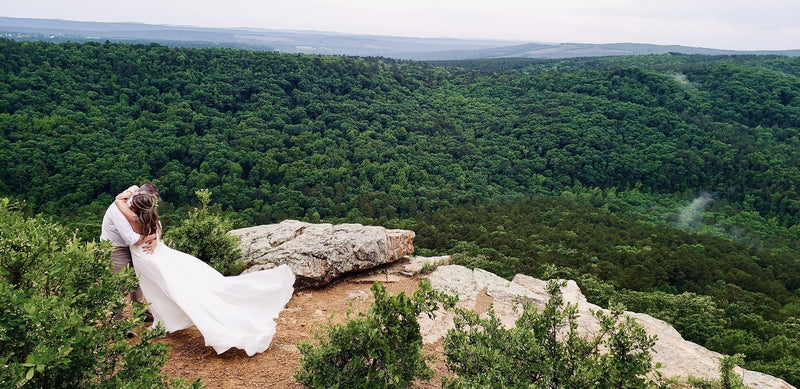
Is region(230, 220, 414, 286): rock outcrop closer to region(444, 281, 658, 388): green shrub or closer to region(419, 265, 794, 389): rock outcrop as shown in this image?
region(419, 265, 794, 389): rock outcrop

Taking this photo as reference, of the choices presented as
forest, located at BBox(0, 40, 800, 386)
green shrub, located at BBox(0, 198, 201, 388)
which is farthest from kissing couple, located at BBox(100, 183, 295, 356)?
forest, located at BBox(0, 40, 800, 386)

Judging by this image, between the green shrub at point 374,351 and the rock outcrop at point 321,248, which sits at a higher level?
the green shrub at point 374,351

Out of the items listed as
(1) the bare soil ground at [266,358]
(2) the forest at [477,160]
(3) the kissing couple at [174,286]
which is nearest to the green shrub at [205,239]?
(1) the bare soil ground at [266,358]

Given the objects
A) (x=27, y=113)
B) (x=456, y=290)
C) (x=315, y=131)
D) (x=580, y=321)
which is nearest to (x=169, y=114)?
(x=27, y=113)

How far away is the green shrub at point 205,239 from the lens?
945cm

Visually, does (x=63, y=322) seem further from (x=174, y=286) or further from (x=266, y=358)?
(x=266, y=358)

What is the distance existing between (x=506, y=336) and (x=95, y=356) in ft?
16.2

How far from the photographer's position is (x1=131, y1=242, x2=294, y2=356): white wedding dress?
6422mm

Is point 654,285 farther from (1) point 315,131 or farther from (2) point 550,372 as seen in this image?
(1) point 315,131

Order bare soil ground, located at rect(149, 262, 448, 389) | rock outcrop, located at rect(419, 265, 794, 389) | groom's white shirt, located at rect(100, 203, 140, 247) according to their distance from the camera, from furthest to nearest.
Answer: rock outcrop, located at rect(419, 265, 794, 389)
groom's white shirt, located at rect(100, 203, 140, 247)
bare soil ground, located at rect(149, 262, 448, 389)

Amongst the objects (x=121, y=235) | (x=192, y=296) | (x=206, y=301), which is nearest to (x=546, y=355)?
(x=206, y=301)

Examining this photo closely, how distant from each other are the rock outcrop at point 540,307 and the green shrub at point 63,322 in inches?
219

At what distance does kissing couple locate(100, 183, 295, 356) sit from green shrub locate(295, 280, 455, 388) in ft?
5.04

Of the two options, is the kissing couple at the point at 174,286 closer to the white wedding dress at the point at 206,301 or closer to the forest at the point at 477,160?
the white wedding dress at the point at 206,301
